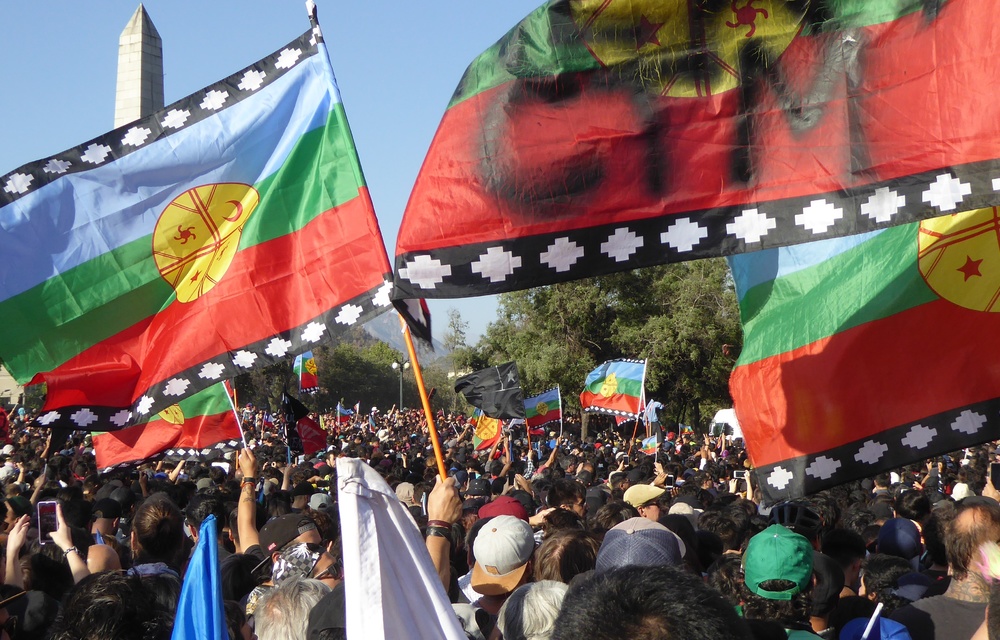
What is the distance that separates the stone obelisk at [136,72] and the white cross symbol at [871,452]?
1416 inches

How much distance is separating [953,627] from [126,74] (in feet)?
128

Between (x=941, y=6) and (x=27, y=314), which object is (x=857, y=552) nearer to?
(x=941, y=6)

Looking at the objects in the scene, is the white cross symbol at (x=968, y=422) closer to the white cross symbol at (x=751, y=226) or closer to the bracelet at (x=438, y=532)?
the white cross symbol at (x=751, y=226)

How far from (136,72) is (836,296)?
120 feet

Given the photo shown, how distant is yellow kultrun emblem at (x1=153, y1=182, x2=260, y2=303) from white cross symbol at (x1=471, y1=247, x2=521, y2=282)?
2.94 meters

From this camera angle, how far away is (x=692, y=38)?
4711mm

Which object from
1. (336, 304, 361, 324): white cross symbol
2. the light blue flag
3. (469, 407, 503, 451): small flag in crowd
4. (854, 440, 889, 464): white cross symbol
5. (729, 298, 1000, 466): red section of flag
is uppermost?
the light blue flag

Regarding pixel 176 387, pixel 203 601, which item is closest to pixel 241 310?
pixel 176 387

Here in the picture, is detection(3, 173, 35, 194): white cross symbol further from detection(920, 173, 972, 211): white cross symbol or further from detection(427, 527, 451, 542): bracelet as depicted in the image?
detection(920, 173, 972, 211): white cross symbol

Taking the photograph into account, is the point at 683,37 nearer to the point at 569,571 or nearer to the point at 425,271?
the point at 425,271

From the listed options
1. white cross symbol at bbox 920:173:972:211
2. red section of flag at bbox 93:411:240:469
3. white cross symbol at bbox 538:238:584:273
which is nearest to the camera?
white cross symbol at bbox 920:173:972:211

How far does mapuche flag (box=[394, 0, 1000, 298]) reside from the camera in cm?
457

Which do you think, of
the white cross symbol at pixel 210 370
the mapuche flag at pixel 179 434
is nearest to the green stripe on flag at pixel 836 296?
the white cross symbol at pixel 210 370

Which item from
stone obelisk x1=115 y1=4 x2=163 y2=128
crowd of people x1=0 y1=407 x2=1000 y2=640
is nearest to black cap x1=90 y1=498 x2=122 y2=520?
crowd of people x1=0 y1=407 x2=1000 y2=640
